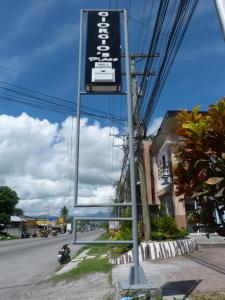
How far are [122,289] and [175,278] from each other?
10.5 ft

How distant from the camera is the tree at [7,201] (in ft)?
238

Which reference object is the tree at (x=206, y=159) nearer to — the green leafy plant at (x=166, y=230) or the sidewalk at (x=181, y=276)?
the sidewalk at (x=181, y=276)

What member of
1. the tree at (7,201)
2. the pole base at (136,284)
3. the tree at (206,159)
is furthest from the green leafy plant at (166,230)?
the tree at (7,201)

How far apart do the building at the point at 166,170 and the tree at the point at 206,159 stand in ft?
42.4

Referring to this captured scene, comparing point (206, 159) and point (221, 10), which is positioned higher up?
point (221, 10)

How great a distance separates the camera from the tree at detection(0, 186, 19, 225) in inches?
2852

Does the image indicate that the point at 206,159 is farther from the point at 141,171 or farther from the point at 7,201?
the point at 7,201

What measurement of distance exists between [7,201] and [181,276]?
69369 millimetres

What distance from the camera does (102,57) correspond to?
729cm

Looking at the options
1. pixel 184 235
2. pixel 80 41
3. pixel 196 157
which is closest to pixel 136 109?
pixel 184 235

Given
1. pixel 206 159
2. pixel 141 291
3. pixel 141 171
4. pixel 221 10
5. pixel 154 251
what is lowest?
pixel 141 291

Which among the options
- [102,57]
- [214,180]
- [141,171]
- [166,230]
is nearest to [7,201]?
[141,171]

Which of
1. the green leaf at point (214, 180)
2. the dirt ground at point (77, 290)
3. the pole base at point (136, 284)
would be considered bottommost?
the dirt ground at point (77, 290)

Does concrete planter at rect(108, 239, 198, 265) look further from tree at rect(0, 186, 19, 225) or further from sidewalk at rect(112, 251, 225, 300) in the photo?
tree at rect(0, 186, 19, 225)
